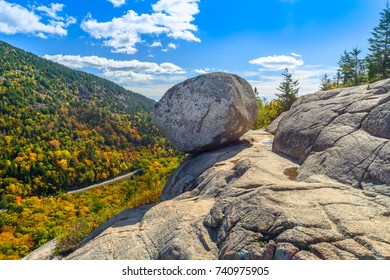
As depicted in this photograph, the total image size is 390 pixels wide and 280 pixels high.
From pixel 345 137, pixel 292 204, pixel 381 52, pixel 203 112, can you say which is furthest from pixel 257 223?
pixel 381 52

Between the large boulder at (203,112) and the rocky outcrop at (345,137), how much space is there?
11.9 feet

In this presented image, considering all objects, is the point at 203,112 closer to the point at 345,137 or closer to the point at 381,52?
the point at 345,137

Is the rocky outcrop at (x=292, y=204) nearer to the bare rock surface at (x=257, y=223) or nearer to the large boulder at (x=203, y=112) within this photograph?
the bare rock surface at (x=257, y=223)

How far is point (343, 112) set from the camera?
15406 mm

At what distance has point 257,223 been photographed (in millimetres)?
A: 8992

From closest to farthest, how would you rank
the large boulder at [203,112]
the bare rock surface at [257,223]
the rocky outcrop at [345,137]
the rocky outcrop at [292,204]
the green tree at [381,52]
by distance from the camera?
the bare rock surface at [257,223], the rocky outcrop at [292,204], the rocky outcrop at [345,137], the large boulder at [203,112], the green tree at [381,52]

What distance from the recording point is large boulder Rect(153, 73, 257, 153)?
19625mm

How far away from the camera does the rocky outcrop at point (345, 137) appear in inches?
446

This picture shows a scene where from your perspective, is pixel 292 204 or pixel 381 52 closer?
pixel 292 204

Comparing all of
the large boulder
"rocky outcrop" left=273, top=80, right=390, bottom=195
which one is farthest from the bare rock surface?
the large boulder

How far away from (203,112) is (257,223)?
11701mm

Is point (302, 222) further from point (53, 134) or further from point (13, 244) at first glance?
point (53, 134)

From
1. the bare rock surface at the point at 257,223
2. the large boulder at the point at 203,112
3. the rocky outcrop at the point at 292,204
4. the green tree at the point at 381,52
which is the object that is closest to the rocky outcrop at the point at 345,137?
the rocky outcrop at the point at 292,204
